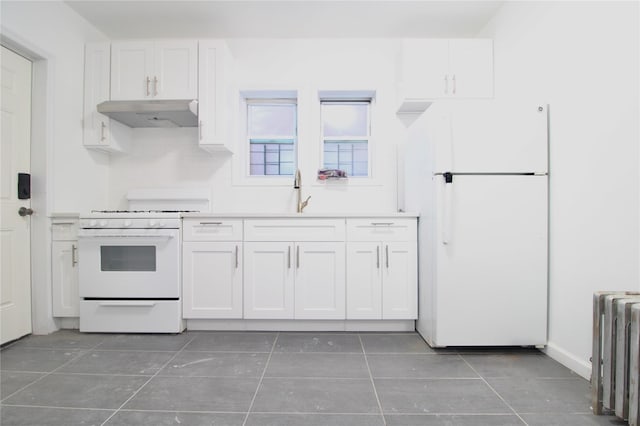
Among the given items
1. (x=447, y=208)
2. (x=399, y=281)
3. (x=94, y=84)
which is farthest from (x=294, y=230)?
(x=94, y=84)

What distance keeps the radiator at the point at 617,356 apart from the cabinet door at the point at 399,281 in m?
1.15

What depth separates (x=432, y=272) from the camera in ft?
7.07

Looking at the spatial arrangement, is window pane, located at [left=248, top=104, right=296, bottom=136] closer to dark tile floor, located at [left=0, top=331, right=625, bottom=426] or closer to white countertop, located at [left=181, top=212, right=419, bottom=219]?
white countertop, located at [left=181, top=212, right=419, bottom=219]

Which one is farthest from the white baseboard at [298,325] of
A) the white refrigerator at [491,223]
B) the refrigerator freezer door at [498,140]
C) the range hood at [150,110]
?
the range hood at [150,110]

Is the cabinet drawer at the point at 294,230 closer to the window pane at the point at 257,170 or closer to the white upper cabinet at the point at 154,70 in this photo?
the window pane at the point at 257,170

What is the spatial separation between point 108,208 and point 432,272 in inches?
121

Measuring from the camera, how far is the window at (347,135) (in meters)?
3.18

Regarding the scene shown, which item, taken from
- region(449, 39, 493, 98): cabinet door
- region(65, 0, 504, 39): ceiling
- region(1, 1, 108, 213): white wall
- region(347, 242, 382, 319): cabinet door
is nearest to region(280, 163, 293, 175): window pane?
region(347, 242, 382, 319): cabinet door

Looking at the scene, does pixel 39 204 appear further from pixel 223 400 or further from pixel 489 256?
pixel 489 256

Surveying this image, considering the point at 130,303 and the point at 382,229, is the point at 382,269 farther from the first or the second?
the point at 130,303

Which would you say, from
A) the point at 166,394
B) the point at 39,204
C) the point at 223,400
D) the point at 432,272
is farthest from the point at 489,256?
the point at 39,204

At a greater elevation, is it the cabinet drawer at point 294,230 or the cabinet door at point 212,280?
the cabinet drawer at point 294,230

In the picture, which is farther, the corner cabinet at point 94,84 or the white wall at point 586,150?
the corner cabinet at point 94,84

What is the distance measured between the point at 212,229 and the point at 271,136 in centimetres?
120
